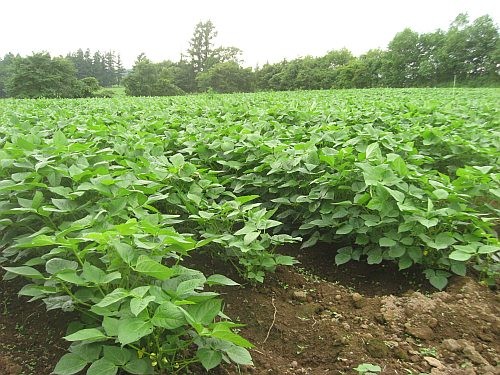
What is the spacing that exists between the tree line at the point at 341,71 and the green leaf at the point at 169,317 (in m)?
37.6

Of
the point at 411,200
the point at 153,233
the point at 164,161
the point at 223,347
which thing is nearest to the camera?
the point at 223,347

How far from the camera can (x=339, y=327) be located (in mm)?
1720

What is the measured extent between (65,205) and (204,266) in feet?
2.73

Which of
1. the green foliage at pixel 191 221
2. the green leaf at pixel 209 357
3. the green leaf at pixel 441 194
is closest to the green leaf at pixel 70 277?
the green foliage at pixel 191 221

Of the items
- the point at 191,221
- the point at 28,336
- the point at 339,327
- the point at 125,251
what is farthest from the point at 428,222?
the point at 28,336

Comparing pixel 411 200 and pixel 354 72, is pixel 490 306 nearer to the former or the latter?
pixel 411 200

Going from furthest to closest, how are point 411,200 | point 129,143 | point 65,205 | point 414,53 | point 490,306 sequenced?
point 414,53
point 129,143
point 411,200
point 490,306
point 65,205

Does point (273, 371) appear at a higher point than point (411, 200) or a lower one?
lower

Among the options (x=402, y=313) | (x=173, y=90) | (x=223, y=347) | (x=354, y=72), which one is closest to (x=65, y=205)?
(x=223, y=347)

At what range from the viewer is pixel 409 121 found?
15.8 ft

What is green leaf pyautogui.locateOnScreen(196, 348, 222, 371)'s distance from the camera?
3.93 ft

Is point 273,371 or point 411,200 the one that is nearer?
point 273,371

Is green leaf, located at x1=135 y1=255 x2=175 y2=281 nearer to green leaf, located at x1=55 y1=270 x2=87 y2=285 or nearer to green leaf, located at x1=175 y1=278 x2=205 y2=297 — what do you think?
A: green leaf, located at x1=175 y1=278 x2=205 y2=297

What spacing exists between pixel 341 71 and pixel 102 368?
4570 centimetres
